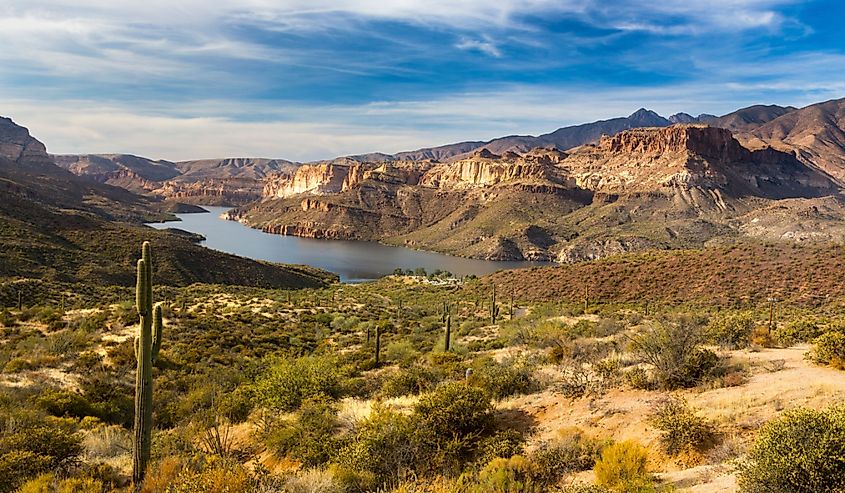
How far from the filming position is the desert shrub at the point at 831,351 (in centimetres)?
991

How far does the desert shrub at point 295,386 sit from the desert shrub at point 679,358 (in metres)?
7.71

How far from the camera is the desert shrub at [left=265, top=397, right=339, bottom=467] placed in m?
8.69

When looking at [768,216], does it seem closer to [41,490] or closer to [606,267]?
[606,267]

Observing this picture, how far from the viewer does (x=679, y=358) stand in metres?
10.2

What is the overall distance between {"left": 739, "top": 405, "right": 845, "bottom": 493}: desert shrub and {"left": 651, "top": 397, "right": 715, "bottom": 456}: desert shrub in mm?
1507

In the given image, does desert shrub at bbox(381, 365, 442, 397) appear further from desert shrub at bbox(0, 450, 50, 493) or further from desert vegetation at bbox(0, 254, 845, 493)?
desert shrub at bbox(0, 450, 50, 493)

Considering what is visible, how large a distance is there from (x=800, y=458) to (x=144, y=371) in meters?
10.2

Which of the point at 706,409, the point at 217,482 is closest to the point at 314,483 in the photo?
the point at 217,482

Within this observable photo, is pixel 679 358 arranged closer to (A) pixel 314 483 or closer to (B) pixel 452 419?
(B) pixel 452 419

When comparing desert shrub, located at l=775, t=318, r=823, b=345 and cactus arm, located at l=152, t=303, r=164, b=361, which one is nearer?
cactus arm, located at l=152, t=303, r=164, b=361

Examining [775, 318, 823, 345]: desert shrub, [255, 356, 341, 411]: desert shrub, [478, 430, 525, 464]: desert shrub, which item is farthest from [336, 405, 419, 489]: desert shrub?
[775, 318, 823, 345]: desert shrub

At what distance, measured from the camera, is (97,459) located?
9.52 m

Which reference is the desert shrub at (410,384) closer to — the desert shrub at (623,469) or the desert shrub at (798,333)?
the desert shrub at (623,469)

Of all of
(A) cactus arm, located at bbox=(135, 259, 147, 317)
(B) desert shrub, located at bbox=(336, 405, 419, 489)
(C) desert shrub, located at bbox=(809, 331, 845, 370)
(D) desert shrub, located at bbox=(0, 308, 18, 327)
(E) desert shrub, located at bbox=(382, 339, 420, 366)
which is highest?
(A) cactus arm, located at bbox=(135, 259, 147, 317)
